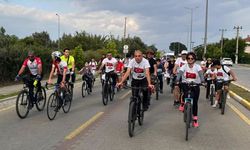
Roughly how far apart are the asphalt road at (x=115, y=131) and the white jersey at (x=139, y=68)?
1244 millimetres

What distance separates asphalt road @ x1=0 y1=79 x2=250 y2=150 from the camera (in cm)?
761

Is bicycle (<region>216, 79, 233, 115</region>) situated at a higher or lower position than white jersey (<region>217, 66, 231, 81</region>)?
lower

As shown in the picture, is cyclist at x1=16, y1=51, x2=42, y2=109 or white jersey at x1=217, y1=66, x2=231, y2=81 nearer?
cyclist at x1=16, y1=51, x2=42, y2=109

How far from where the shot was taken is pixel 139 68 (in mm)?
9516

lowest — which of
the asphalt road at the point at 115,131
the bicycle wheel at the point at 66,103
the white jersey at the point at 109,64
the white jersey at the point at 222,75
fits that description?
the asphalt road at the point at 115,131

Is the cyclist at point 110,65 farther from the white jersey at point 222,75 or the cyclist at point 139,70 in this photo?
the cyclist at point 139,70

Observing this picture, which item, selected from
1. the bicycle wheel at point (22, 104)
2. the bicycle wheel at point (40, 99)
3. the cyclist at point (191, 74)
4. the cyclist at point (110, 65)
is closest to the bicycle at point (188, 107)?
the cyclist at point (191, 74)

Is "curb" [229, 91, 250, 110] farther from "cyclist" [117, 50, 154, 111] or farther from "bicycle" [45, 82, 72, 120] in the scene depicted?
"bicycle" [45, 82, 72, 120]

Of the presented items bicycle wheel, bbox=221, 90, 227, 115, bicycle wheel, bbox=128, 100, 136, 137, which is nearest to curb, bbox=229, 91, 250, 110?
bicycle wheel, bbox=221, 90, 227, 115

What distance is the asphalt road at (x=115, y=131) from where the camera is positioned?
7.61 m

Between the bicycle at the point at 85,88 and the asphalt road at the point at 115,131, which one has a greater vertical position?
the bicycle at the point at 85,88

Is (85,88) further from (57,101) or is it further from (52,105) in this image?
(52,105)

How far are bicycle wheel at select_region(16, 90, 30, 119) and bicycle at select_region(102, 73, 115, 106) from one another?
3.60 meters

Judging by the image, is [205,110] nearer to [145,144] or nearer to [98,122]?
[98,122]
